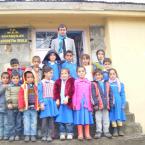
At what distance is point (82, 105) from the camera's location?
786 centimetres

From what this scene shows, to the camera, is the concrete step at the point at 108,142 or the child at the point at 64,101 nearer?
the concrete step at the point at 108,142

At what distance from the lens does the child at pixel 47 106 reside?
25.3 feet

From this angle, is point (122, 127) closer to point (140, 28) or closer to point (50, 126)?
point (50, 126)

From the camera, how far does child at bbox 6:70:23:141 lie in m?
7.71

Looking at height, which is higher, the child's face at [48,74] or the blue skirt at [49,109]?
the child's face at [48,74]

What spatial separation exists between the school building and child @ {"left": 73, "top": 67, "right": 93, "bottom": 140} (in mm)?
2282

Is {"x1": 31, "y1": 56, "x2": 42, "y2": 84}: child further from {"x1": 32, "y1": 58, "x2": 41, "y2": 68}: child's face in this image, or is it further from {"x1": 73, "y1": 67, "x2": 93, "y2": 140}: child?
{"x1": 73, "y1": 67, "x2": 93, "y2": 140}: child

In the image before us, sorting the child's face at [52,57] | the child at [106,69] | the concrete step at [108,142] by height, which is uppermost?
the child's face at [52,57]

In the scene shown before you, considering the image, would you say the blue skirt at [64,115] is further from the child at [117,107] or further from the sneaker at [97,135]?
the child at [117,107]

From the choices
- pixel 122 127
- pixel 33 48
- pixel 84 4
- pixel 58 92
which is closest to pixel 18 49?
pixel 33 48

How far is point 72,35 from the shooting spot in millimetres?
11055

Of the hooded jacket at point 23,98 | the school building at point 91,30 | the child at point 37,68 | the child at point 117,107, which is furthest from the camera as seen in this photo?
the school building at point 91,30

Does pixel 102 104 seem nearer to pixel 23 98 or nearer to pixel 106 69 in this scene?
pixel 106 69

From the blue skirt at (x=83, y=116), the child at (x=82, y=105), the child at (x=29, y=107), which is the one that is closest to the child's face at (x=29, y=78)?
the child at (x=29, y=107)
